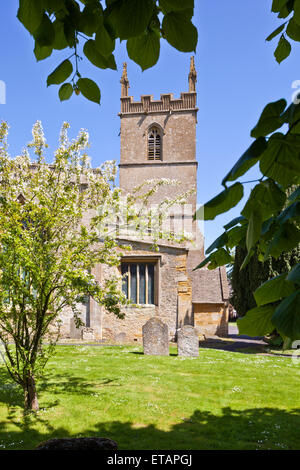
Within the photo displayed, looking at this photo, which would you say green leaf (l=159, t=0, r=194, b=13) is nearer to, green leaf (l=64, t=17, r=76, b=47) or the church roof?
green leaf (l=64, t=17, r=76, b=47)

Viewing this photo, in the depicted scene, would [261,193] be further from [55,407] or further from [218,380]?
[218,380]

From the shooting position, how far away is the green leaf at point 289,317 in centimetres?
81

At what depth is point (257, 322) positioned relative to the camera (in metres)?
1.13

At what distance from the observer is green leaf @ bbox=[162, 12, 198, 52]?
1155 mm

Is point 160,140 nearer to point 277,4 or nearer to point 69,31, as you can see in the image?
point 277,4

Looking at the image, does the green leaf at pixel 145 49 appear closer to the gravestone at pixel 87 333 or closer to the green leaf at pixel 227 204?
the green leaf at pixel 227 204

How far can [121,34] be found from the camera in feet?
3.22

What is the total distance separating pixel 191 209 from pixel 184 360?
19.5 metres

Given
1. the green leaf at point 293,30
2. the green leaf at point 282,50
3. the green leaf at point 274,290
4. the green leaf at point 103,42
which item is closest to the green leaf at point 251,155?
the green leaf at point 274,290

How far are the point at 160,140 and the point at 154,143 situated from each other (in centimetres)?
62

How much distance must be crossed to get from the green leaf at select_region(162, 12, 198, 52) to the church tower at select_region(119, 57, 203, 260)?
1160 inches

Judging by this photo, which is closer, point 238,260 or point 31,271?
point 31,271
